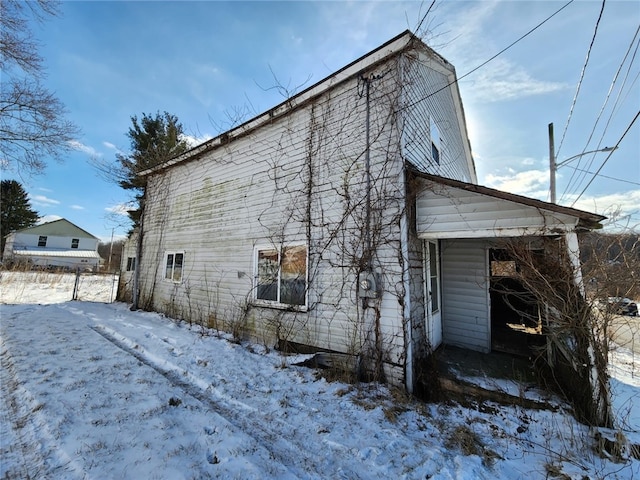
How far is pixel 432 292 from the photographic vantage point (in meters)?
5.99

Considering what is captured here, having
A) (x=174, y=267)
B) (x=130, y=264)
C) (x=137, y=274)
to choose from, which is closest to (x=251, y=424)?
(x=174, y=267)

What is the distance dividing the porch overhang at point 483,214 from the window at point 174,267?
7.99m

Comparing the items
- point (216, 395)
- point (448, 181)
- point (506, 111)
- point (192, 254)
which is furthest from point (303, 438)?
point (506, 111)

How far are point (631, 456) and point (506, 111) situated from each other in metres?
7.90

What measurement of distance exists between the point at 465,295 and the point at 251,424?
18.6 feet

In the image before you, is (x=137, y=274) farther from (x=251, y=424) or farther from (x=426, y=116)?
(x=426, y=116)

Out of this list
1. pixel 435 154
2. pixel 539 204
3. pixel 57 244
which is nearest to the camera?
pixel 539 204

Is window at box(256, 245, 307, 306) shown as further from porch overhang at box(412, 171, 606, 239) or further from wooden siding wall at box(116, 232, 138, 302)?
wooden siding wall at box(116, 232, 138, 302)

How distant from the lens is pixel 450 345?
21.8 feet

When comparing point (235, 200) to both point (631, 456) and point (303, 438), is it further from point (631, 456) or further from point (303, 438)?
point (631, 456)

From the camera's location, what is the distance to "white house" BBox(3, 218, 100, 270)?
118 feet

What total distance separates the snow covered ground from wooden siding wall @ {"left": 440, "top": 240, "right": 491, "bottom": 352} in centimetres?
235

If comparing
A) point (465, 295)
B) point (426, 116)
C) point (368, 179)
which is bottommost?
point (465, 295)

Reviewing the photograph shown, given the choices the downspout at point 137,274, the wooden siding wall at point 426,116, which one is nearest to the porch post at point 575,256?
the wooden siding wall at point 426,116
